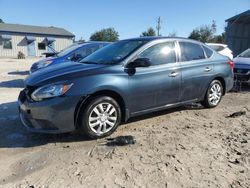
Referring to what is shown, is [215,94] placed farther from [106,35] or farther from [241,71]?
[106,35]

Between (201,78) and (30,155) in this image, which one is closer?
(30,155)

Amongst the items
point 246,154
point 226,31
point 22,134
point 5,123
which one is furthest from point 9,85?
point 226,31

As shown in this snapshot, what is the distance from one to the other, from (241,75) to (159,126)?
5.50 meters

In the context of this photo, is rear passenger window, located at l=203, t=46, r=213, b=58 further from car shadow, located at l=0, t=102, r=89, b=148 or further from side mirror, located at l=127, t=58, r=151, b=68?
car shadow, located at l=0, t=102, r=89, b=148

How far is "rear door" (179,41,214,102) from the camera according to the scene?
19.4 ft

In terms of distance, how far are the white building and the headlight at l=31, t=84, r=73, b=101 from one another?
32081 millimetres

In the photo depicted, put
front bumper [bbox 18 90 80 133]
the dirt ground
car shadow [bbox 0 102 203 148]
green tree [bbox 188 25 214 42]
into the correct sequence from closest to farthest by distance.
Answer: the dirt ground
front bumper [bbox 18 90 80 133]
car shadow [bbox 0 102 203 148]
green tree [bbox 188 25 214 42]

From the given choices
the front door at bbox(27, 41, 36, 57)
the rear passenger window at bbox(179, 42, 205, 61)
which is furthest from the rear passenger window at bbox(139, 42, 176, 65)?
the front door at bbox(27, 41, 36, 57)

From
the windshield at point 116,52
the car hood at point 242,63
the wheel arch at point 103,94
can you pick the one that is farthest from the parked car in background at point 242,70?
the wheel arch at point 103,94

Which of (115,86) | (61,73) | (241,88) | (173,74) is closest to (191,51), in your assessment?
(173,74)

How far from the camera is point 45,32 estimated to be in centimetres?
3909

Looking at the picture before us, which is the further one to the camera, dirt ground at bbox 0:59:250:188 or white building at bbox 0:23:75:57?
white building at bbox 0:23:75:57

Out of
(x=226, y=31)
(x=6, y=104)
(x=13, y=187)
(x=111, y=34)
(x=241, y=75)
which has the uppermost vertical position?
(x=111, y=34)

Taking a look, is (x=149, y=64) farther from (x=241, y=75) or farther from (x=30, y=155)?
(x=241, y=75)
